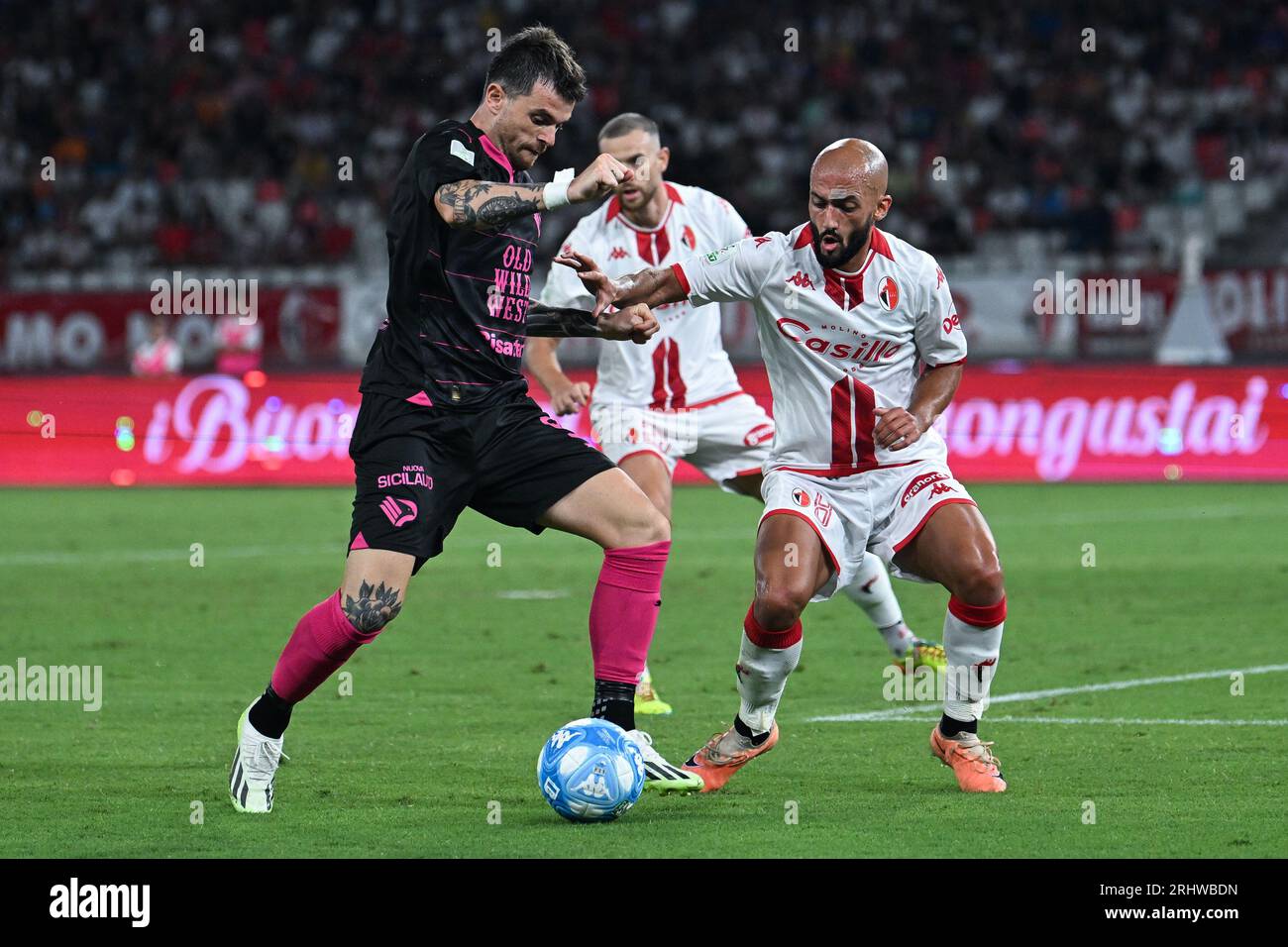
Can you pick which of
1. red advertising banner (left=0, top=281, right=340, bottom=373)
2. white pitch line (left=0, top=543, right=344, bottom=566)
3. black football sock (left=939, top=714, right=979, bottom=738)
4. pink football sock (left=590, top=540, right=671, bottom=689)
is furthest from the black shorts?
red advertising banner (left=0, top=281, right=340, bottom=373)

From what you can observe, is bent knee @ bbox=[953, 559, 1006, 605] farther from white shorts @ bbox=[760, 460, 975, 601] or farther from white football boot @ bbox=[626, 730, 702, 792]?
white football boot @ bbox=[626, 730, 702, 792]

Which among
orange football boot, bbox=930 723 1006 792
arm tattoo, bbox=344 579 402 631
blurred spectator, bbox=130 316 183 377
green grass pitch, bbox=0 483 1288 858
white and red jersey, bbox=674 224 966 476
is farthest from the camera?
blurred spectator, bbox=130 316 183 377

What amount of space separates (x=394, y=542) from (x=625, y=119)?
323 cm

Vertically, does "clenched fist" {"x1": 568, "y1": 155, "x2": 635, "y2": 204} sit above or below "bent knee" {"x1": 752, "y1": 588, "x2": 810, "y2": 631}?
above

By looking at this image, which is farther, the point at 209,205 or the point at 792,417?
the point at 209,205

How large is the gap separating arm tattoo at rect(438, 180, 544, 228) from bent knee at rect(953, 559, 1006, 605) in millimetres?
1781

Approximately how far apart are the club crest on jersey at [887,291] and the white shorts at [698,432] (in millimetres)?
2299

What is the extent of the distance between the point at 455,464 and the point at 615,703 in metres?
0.90

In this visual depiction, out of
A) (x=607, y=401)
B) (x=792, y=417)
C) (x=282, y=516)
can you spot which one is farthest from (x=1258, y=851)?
(x=282, y=516)

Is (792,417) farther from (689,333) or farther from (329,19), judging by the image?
(329,19)

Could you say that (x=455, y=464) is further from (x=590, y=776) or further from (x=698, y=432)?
(x=698, y=432)

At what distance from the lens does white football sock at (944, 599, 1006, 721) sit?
6.12m

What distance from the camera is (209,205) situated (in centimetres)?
2612
